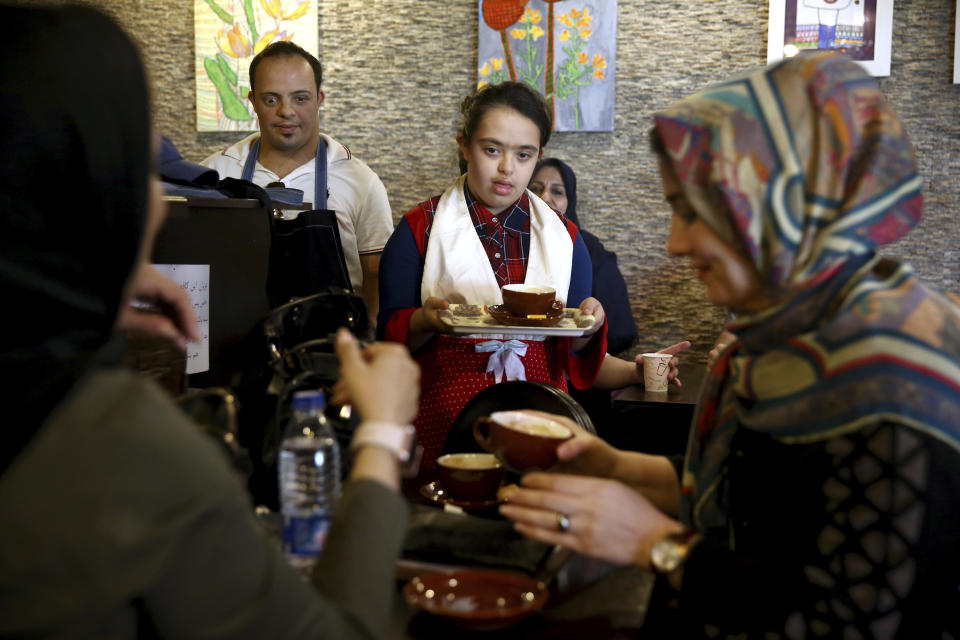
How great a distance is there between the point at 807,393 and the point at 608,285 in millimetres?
2328

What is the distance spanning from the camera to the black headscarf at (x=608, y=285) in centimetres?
333

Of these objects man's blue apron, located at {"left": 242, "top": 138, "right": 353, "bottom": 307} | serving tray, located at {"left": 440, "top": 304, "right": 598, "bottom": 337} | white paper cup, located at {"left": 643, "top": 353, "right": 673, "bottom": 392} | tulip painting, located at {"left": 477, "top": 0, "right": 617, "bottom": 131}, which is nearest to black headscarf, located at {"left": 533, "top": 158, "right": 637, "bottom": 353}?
tulip painting, located at {"left": 477, "top": 0, "right": 617, "bottom": 131}

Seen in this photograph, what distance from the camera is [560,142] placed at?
3486 mm

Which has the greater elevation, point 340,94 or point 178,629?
point 340,94

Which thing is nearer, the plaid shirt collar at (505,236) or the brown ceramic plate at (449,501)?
the brown ceramic plate at (449,501)

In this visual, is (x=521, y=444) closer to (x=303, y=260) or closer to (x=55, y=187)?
(x=55, y=187)

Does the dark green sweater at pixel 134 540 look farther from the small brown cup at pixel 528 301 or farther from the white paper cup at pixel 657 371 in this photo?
the white paper cup at pixel 657 371

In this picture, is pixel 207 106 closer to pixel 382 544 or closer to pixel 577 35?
pixel 577 35

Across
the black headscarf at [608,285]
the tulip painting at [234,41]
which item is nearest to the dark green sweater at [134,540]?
the black headscarf at [608,285]

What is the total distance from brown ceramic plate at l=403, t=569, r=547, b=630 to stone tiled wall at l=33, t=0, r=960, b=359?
8.51 feet

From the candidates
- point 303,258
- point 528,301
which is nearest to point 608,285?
point 528,301

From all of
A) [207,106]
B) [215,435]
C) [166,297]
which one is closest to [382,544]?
[215,435]

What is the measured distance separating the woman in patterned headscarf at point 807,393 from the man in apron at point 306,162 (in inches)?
78.0

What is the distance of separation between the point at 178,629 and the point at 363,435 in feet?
0.90
